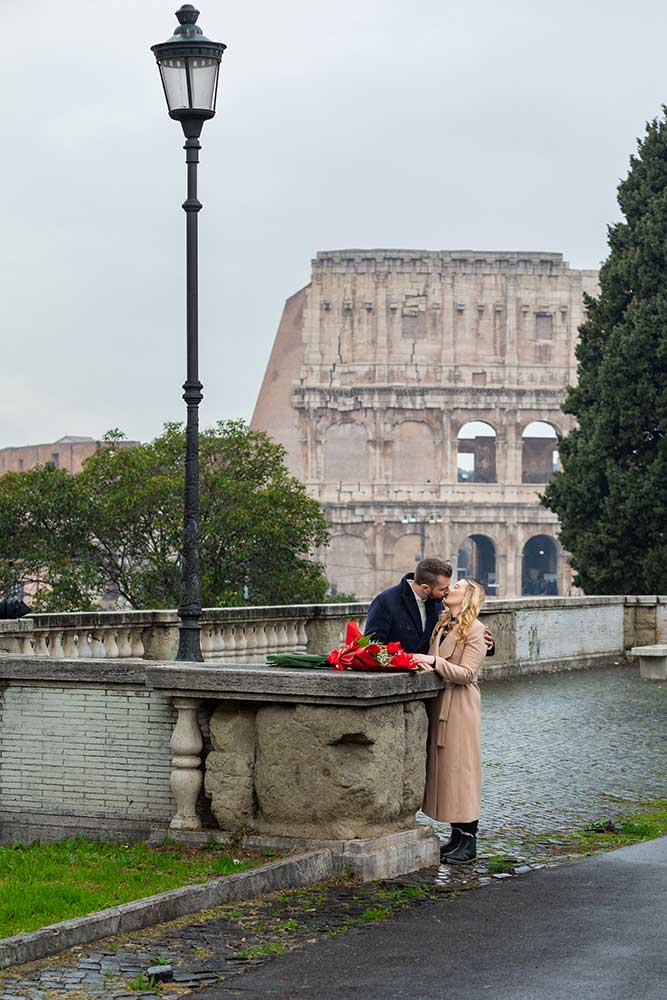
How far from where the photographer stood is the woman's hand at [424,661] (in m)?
9.09

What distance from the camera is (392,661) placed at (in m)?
8.87

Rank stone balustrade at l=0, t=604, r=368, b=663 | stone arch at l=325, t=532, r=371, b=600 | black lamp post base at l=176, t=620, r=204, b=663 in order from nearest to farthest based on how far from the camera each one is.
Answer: black lamp post base at l=176, t=620, r=204, b=663, stone balustrade at l=0, t=604, r=368, b=663, stone arch at l=325, t=532, r=371, b=600

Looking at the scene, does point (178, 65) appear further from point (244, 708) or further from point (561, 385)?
point (561, 385)

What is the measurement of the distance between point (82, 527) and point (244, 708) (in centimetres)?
4077

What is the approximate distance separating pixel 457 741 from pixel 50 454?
103 meters

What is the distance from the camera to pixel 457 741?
9.19 m

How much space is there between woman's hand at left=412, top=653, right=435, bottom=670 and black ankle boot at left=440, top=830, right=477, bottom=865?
3.05 feet

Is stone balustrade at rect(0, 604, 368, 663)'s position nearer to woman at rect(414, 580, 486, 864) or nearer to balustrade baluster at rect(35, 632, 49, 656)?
balustrade baluster at rect(35, 632, 49, 656)

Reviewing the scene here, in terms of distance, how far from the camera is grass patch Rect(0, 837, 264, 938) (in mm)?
7434

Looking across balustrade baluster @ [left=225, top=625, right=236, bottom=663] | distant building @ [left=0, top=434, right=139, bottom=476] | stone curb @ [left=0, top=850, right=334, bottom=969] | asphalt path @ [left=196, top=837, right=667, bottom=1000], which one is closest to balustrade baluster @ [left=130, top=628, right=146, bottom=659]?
balustrade baluster @ [left=225, top=625, right=236, bottom=663]

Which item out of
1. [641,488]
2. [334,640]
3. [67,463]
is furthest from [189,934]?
[67,463]

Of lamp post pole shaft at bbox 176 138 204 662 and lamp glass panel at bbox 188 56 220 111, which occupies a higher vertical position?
lamp glass panel at bbox 188 56 220 111

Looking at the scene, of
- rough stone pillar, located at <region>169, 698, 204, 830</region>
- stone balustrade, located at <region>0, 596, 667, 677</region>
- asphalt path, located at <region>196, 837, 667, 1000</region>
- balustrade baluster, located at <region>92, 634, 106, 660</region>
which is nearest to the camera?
asphalt path, located at <region>196, 837, 667, 1000</region>

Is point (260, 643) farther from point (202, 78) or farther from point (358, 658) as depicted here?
point (358, 658)
